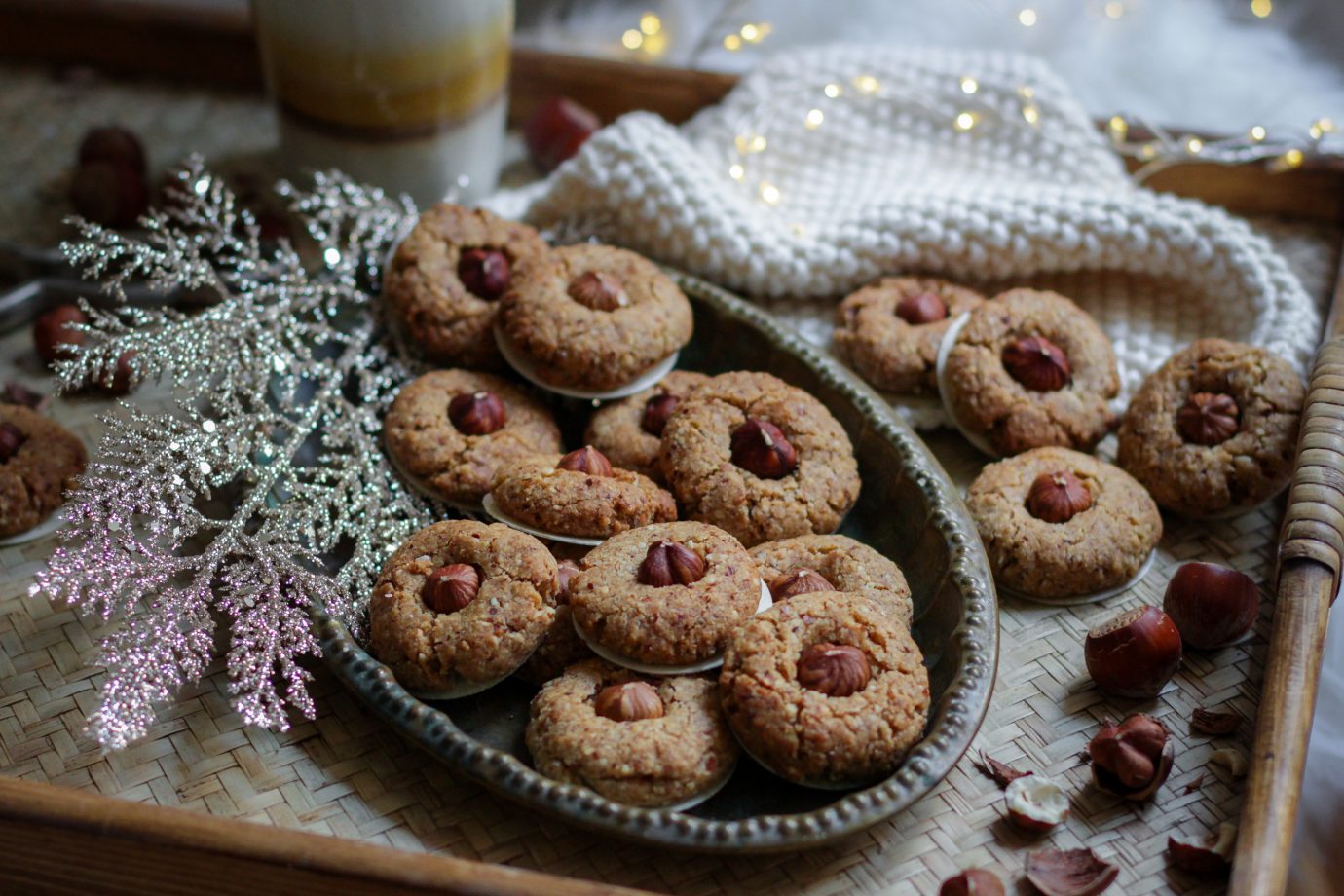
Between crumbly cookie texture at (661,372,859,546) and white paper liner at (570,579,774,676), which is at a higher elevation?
crumbly cookie texture at (661,372,859,546)

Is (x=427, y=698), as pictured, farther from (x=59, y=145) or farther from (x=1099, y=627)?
(x=59, y=145)

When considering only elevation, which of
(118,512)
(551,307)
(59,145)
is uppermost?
(551,307)

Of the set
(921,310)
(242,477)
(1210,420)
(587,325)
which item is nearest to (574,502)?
(587,325)

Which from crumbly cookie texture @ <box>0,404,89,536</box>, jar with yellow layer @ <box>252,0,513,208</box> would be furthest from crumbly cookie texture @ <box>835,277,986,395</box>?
crumbly cookie texture @ <box>0,404,89,536</box>

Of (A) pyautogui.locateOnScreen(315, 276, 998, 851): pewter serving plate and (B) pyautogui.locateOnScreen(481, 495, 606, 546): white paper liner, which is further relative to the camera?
(B) pyautogui.locateOnScreen(481, 495, 606, 546): white paper liner

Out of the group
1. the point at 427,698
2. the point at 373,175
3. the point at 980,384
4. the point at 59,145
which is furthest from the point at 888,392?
the point at 59,145

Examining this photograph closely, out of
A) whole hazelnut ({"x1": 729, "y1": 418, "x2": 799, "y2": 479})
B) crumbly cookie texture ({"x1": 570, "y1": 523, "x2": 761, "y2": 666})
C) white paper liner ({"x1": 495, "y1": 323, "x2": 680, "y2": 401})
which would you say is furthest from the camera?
white paper liner ({"x1": 495, "y1": 323, "x2": 680, "y2": 401})

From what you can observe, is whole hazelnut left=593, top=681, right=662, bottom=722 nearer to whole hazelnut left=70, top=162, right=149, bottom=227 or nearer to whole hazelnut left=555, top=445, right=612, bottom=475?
whole hazelnut left=555, top=445, right=612, bottom=475
